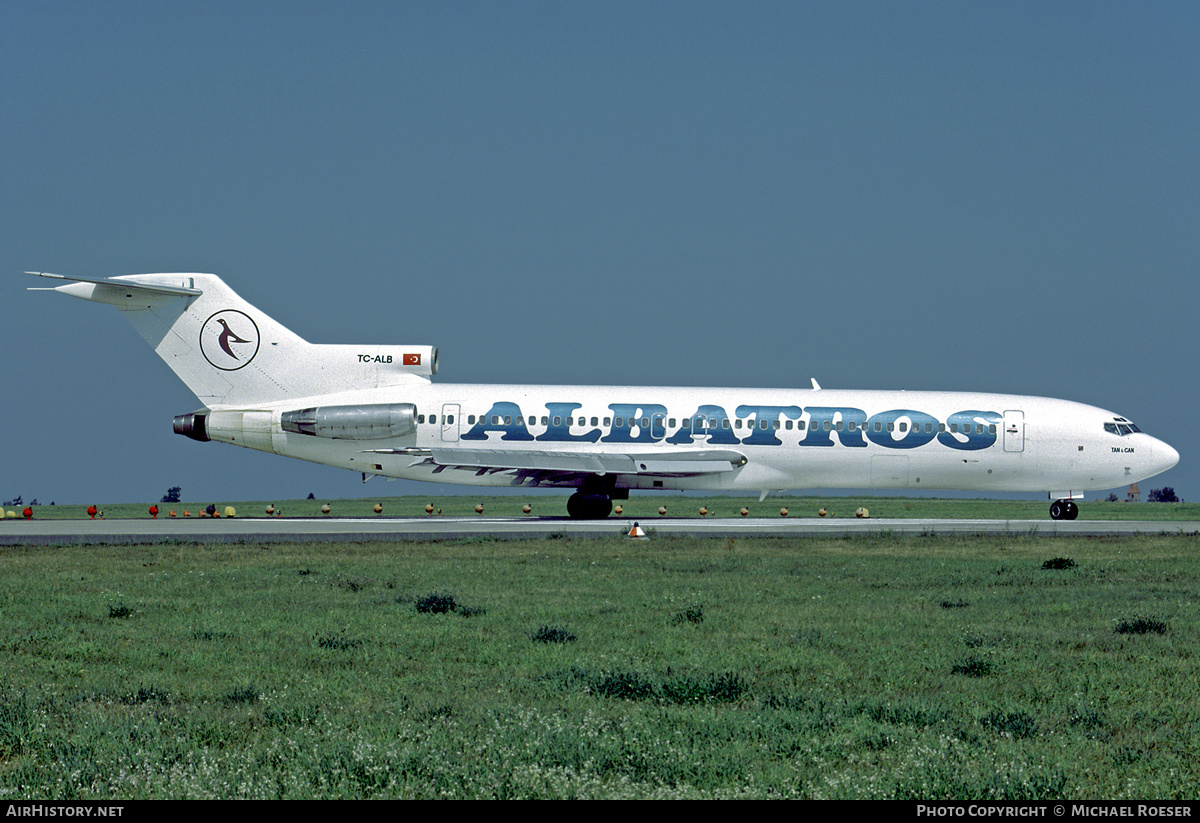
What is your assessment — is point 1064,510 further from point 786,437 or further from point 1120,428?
point 786,437

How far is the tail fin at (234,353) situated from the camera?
3775cm

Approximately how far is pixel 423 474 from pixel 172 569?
1592cm

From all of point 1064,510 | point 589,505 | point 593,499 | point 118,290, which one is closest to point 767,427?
point 593,499

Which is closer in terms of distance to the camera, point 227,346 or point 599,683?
point 599,683

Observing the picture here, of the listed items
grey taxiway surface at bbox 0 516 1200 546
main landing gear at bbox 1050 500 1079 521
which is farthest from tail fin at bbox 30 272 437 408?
main landing gear at bbox 1050 500 1079 521

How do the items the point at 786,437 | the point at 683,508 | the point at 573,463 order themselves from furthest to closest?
the point at 683,508 < the point at 786,437 < the point at 573,463

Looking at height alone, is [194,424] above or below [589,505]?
above

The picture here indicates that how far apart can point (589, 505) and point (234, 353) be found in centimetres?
1294

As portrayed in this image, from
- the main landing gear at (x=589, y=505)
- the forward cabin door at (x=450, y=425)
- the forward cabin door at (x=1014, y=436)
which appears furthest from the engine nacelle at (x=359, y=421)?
the forward cabin door at (x=1014, y=436)

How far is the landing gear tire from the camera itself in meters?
36.7

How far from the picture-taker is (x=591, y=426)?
36.3 metres

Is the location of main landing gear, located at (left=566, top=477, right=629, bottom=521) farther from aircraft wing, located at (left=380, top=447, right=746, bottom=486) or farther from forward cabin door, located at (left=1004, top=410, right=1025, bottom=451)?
forward cabin door, located at (left=1004, top=410, right=1025, bottom=451)

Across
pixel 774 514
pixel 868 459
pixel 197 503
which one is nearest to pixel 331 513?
pixel 197 503

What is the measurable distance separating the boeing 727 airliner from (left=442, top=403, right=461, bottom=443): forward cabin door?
46 millimetres
